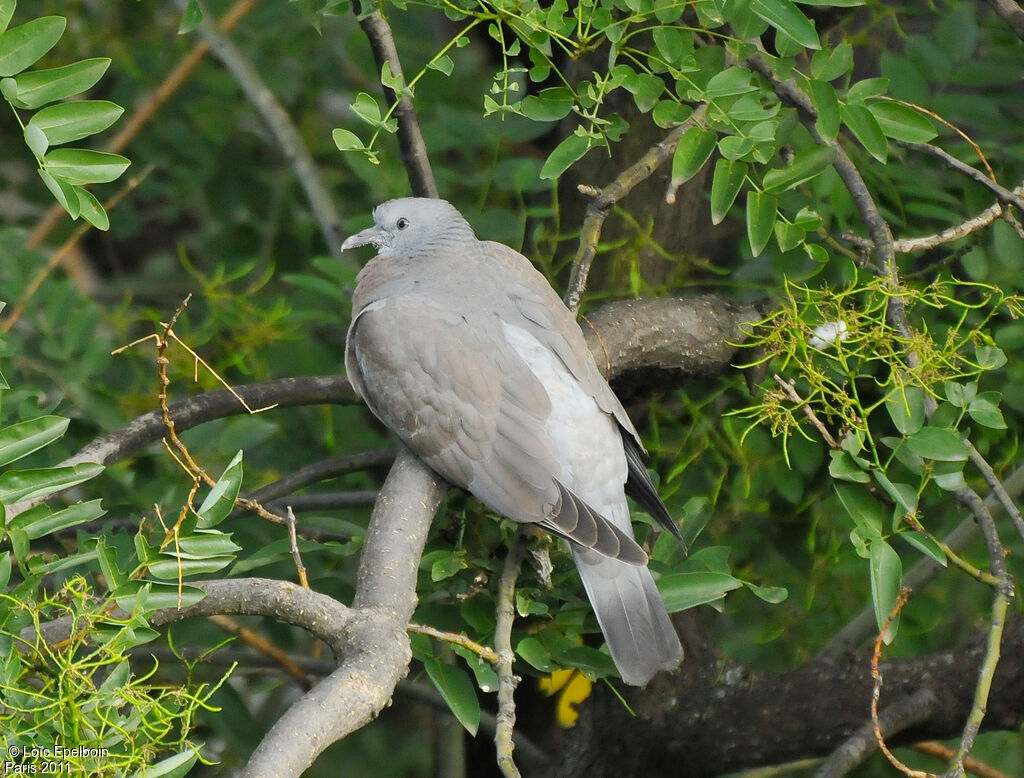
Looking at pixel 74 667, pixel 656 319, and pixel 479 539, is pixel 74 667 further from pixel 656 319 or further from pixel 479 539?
pixel 656 319

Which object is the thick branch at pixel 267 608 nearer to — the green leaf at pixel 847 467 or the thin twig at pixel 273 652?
the green leaf at pixel 847 467

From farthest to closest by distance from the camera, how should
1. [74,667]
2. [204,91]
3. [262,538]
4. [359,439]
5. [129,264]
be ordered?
1. [129,264]
2. [204,91]
3. [359,439]
4. [262,538]
5. [74,667]

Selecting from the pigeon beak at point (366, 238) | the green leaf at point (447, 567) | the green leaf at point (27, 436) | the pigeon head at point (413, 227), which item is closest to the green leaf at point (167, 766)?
the green leaf at point (27, 436)

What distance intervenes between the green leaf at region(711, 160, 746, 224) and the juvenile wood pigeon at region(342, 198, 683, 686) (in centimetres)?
46

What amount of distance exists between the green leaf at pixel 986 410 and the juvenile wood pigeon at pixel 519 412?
21.6 inches

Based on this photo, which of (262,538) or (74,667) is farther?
(262,538)

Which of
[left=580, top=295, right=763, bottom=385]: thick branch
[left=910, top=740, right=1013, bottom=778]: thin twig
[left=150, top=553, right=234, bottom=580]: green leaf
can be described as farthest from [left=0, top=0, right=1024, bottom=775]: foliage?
[left=910, top=740, right=1013, bottom=778]: thin twig

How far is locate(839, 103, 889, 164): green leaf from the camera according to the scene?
A: 184cm

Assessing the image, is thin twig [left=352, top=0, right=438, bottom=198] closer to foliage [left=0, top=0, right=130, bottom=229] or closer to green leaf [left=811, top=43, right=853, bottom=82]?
foliage [left=0, top=0, right=130, bottom=229]

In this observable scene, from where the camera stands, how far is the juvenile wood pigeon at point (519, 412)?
6.40ft

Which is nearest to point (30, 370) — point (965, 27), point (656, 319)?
point (656, 319)

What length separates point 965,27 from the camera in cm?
248

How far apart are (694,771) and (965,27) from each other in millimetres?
1638

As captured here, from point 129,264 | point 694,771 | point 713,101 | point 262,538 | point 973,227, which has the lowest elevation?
point 129,264
